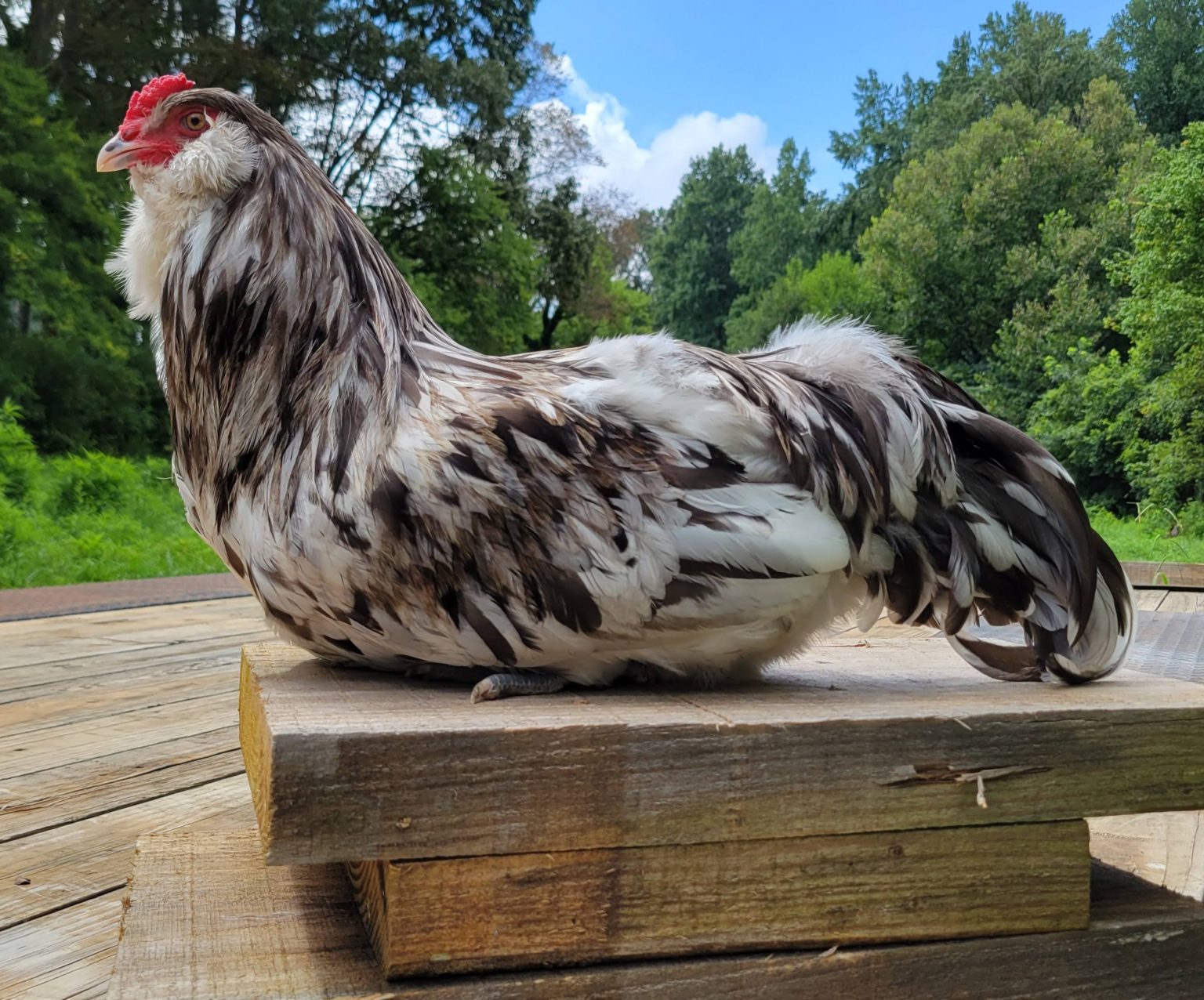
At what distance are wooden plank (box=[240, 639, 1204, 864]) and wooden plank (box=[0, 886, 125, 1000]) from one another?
0.32 m

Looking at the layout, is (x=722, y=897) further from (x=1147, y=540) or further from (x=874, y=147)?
(x=874, y=147)

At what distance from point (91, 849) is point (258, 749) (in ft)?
2.55

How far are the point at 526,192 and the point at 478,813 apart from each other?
59.0 feet

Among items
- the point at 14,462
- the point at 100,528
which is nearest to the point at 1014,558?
the point at 100,528

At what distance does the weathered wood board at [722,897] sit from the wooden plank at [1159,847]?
45cm

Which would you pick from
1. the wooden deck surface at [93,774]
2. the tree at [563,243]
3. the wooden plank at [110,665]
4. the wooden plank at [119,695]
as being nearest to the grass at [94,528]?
the wooden plank at [110,665]

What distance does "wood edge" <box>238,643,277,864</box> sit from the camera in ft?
3.10

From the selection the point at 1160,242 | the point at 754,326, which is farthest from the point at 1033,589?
the point at 754,326

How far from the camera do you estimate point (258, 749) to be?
1.11 m

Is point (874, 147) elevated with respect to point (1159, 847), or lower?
elevated

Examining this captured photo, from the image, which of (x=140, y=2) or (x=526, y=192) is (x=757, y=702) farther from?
(x=526, y=192)

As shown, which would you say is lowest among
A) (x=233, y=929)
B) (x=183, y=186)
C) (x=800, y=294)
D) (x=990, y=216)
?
(x=233, y=929)

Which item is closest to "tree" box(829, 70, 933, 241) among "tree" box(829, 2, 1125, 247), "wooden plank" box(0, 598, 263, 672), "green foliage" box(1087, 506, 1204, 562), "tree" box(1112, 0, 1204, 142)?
"tree" box(829, 2, 1125, 247)

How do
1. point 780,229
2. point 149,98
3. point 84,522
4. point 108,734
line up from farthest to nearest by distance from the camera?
point 780,229 → point 84,522 → point 108,734 → point 149,98
